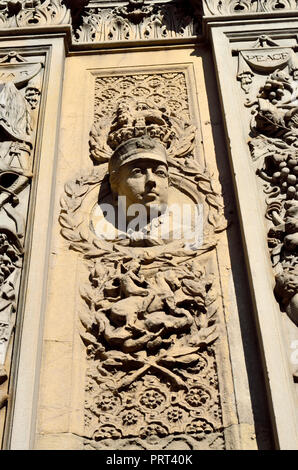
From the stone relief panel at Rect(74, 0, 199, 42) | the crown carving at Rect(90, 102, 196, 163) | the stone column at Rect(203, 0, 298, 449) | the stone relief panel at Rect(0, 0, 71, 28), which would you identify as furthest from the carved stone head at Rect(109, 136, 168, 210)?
the stone relief panel at Rect(0, 0, 71, 28)

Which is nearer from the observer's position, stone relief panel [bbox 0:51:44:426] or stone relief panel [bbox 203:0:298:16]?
stone relief panel [bbox 0:51:44:426]

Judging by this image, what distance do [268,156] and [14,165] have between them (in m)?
1.79

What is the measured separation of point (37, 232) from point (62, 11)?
258 cm

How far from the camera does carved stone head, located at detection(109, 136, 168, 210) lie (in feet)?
15.0

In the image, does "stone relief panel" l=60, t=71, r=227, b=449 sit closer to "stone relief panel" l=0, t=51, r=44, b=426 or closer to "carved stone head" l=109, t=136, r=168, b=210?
"carved stone head" l=109, t=136, r=168, b=210

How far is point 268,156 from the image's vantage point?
4.61 m

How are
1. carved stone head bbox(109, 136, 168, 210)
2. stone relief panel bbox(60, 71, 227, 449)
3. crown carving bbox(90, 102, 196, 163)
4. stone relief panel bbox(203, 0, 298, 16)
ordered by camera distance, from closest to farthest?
stone relief panel bbox(60, 71, 227, 449), carved stone head bbox(109, 136, 168, 210), crown carving bbox(90, 102, 196, 163), stone relief panel bbox(203, 0, 298, 16)

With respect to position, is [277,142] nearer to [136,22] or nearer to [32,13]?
[136,22]

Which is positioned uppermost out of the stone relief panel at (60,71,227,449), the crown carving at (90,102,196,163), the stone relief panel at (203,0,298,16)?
the stone relief panel at (203,0,298,16)

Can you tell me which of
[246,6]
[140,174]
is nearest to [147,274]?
[140,174]

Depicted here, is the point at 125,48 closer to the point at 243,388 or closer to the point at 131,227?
the point at 131,227

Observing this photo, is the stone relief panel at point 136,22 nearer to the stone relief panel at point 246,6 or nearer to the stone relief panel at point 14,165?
the stone relief panel at point 246,6

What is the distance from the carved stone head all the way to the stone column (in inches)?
20.4
